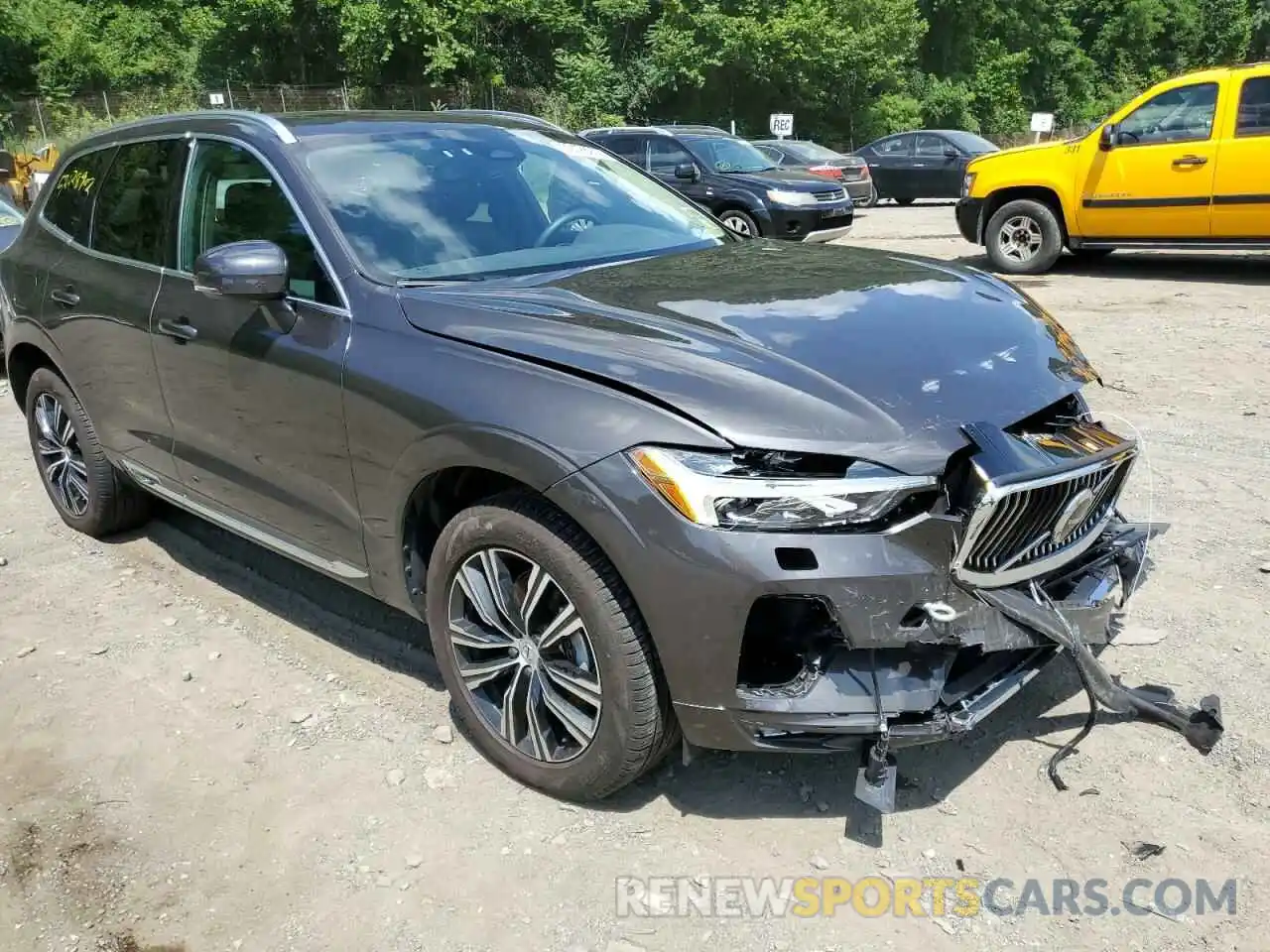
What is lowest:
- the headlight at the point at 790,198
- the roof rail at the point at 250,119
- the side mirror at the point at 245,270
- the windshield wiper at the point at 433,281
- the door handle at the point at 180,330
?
the headlight at the point at 790,198

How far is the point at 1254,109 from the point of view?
9125 mm

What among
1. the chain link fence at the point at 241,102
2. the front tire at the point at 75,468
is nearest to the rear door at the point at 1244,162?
the front tire at the point at 75,468

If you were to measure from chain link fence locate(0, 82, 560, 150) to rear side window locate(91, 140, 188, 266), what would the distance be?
3099 centimetres

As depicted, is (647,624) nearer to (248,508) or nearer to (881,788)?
(881,788)

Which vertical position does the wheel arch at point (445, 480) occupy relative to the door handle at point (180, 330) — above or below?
below

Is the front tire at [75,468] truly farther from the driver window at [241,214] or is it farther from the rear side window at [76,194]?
the driver window at [241,214]

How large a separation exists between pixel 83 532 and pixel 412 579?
2717 mm

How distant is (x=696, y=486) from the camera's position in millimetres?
2350

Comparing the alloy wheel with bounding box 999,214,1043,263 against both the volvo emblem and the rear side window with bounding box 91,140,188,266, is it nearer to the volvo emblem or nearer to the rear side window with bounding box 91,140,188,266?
the volvo emblem

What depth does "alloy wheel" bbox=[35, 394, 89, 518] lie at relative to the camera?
4.83m

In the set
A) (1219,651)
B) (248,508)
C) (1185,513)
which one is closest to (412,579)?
(248,508)

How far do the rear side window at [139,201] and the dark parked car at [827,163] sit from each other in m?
12.1

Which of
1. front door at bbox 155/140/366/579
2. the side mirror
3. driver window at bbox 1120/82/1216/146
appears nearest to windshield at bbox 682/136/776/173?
driver window at bbox 1120/82/1216/146

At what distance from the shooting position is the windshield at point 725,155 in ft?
44.9
